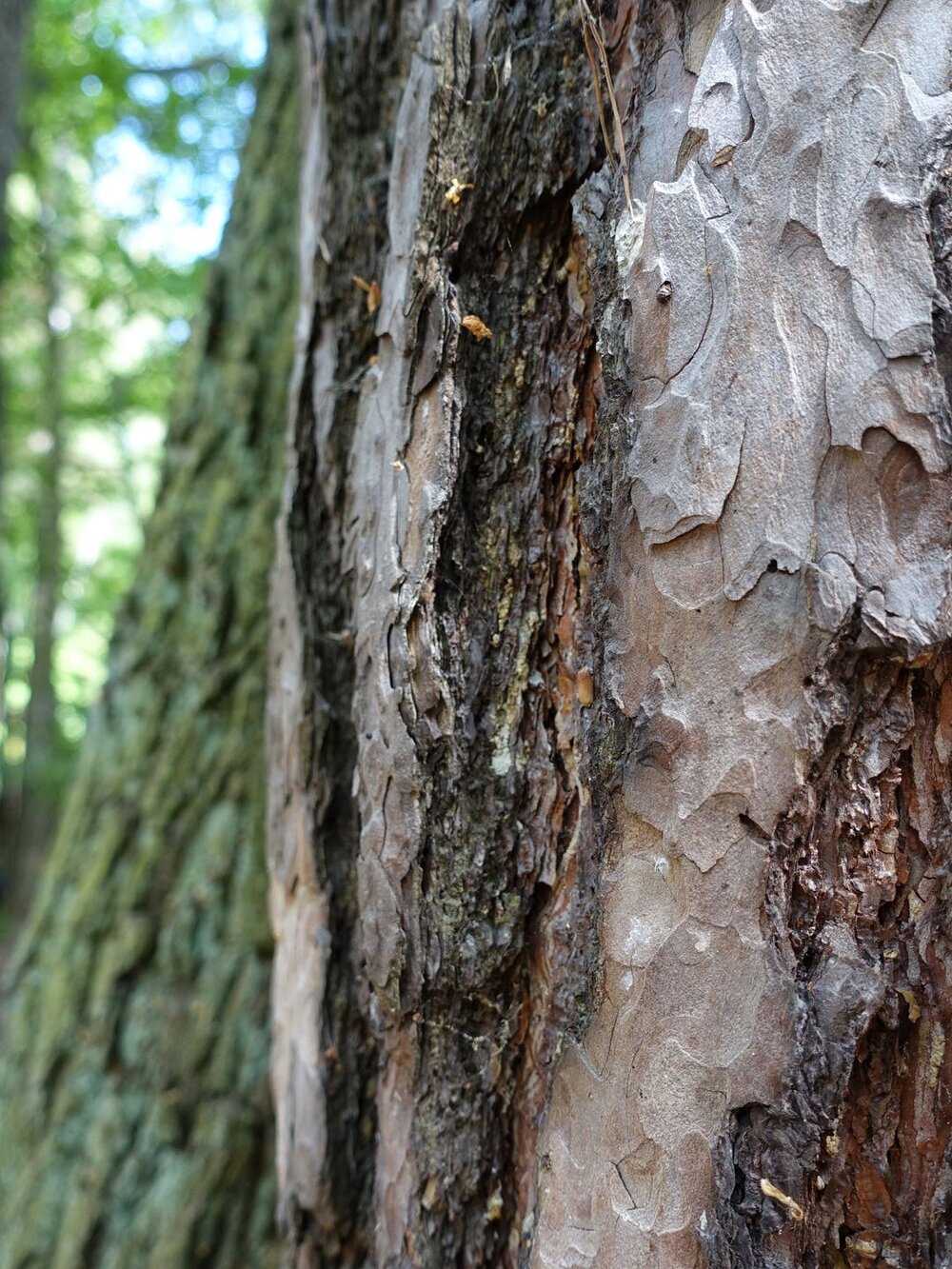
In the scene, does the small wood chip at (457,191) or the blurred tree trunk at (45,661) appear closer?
the small wood chip at (457,191)

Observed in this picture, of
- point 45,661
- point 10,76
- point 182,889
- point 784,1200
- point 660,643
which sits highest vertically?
point 10,76

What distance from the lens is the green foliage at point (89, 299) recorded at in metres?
3.50

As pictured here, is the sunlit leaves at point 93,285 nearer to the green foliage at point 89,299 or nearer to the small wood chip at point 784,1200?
the green foliage at point 89,299

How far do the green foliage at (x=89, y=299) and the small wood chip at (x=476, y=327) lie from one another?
1.08 metres

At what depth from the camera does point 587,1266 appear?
753 millimetres

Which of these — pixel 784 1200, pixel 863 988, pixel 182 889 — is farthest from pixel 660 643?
pixel 182 889

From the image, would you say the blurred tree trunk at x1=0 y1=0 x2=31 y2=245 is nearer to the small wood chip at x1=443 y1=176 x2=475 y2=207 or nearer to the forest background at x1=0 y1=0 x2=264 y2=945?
the forest background at x1=0 y1=0 x2=264 y2=945

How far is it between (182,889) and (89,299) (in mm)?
3708

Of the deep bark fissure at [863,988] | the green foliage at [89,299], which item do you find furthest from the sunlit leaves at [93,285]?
the deep bark fissure at [863,988]

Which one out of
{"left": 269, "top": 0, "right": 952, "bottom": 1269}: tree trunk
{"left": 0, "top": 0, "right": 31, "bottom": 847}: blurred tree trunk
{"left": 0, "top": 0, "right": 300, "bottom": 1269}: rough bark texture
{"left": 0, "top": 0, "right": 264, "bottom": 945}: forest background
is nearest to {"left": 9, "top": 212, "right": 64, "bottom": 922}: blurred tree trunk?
{"left": 0, "top": 0, "right": 264, "bottom": 945}: forest background

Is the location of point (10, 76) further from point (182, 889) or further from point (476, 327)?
point (476, 327)

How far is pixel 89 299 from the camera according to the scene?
13.9ft

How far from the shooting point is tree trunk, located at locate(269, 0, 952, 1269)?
26.1 inches

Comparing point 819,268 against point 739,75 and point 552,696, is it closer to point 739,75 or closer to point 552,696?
point 739,75
